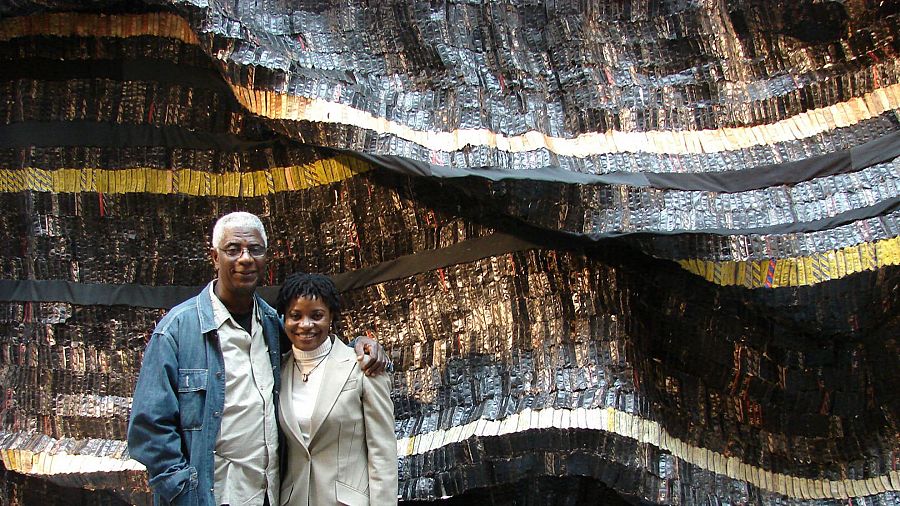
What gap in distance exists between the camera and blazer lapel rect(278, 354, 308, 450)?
9.16ft

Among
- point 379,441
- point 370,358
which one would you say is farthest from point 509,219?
point 379,441

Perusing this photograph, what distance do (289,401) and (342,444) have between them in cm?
19

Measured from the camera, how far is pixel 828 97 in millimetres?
4137

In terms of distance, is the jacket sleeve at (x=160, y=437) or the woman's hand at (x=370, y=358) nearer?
the jacket sleeve at (x=160, y=437)

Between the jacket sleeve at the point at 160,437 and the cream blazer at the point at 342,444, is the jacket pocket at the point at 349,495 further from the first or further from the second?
the jacket sleeve at the point at 160,437

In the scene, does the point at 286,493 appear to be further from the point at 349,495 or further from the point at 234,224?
the point at 234,224

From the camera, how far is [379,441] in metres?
2.86

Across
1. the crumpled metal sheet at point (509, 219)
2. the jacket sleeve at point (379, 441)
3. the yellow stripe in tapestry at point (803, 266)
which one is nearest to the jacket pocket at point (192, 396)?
the jacket sleeve at point (379, 441)

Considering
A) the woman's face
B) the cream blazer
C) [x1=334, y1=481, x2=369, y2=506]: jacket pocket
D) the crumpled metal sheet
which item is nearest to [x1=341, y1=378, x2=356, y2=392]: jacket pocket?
the cream blazer

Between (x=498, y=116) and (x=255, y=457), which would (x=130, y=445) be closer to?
(x=255, y=457)

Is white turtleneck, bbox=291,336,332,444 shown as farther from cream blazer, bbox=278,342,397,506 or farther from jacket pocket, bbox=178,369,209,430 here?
jacket pocket, bbox=178,369,209,430

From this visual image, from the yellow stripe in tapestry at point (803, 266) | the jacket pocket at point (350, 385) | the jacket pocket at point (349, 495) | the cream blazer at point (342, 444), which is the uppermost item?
the yellow stripe in tapestry at point (803, 266)

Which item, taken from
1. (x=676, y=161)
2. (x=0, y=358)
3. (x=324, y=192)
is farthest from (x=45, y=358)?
(x=676, y=161)

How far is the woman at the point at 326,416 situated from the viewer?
2.80 meters
